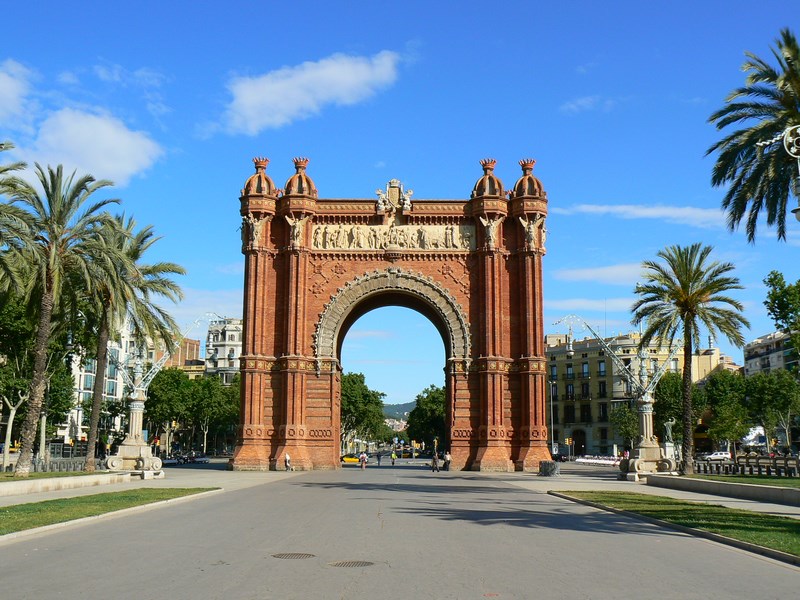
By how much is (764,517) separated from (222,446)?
116493 millimetres

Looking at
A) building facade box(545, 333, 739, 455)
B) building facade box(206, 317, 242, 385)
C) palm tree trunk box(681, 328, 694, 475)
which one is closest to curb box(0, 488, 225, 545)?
palm tree trunk box(681, 328, 694, 475)

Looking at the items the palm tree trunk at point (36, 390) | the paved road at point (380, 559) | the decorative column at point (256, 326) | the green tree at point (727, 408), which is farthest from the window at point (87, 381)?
the paved road at point (380, 559)

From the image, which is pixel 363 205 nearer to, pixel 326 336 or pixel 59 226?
pixel 326 336

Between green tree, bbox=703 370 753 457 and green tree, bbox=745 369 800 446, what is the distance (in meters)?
1.63

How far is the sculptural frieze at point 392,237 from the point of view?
48531 mm

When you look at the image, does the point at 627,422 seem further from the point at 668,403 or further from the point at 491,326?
the point at 491,326

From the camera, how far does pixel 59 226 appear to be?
31672 millimetres

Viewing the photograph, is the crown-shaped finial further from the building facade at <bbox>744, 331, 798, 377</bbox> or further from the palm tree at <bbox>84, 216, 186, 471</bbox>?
the building facade at <bbox>744, 331, 798, 377</bbox>

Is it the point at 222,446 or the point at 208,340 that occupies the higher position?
the point at 208,340

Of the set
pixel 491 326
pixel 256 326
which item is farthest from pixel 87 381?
pixel 491 326

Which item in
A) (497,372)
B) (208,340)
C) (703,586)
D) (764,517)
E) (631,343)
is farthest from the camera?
(208,340)

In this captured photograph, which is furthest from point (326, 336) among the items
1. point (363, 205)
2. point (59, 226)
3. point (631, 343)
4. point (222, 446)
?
point (222, 446)

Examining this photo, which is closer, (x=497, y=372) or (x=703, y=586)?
(x=703, y=586)

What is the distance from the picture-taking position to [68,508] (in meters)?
18.7
